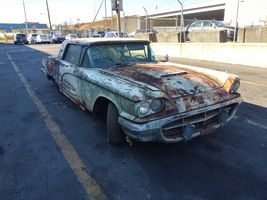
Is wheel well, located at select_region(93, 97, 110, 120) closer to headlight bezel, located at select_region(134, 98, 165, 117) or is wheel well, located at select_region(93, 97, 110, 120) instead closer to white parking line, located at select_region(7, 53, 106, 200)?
white parking line, located at select_region(7, 53, 106, 200)

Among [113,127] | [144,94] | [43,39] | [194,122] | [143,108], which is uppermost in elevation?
[43,39]

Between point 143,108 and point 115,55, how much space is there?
1.84 m

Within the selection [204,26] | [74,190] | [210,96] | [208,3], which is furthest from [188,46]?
[208,3]

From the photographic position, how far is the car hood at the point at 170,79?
134 inches

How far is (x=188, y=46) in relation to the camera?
50.6 ft

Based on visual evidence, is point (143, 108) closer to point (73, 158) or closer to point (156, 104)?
point (156, 104)

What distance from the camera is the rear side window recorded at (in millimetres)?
4947

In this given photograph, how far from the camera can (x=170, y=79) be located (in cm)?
370

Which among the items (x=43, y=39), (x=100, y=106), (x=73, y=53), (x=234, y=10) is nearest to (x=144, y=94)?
(x=100, y=106)

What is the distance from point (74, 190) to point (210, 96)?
2055 mm

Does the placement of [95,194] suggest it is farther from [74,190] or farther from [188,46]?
[188,46]

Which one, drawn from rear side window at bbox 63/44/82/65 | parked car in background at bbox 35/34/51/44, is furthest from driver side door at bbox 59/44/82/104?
parked car in background at bbox 35/34/51/44

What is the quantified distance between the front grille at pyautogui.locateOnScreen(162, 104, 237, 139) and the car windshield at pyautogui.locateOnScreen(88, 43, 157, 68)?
67.5 inches

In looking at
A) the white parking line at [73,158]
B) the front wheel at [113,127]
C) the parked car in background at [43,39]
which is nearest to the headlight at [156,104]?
the front wheel at [113,127]
